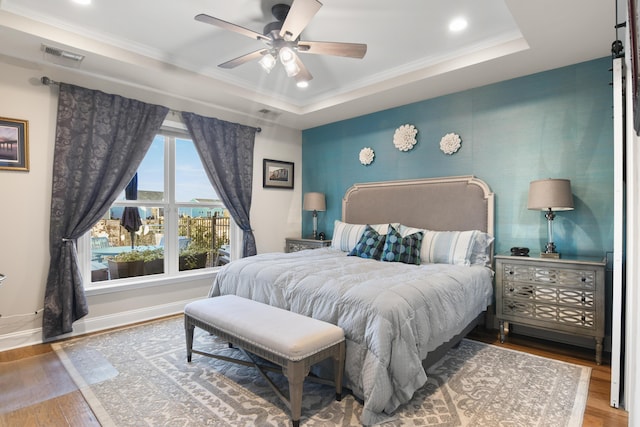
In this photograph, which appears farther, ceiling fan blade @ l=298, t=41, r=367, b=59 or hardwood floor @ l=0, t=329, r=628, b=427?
ceiling fan blade @ l=298, t=41, r=367, b=59

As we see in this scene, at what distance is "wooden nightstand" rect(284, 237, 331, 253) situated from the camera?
188 inches

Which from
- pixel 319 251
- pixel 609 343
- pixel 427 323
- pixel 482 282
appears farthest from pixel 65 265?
pixel 609 343

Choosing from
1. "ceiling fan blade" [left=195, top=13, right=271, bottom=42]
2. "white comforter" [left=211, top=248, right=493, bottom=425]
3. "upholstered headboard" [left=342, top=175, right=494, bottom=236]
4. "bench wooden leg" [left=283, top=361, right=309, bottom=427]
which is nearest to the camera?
"bench wooden leg" [left=283, top=361, right=309, bottom=427]

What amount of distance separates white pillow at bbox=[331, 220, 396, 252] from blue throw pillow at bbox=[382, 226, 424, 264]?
0.41 m

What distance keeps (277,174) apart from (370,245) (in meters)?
2.19

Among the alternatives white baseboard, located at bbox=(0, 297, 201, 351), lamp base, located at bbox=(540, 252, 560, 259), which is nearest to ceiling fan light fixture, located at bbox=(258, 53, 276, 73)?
lamp base, located at bbox=(540, 252, 560, 259)

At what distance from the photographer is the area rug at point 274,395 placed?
6.40 feet

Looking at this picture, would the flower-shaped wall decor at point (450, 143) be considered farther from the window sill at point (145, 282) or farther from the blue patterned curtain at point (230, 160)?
the window sill at point (145, 282)

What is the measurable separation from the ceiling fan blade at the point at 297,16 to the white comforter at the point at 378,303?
178 centimetres

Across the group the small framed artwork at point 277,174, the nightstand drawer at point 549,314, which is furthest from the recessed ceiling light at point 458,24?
the small framed artwork at point 277,174

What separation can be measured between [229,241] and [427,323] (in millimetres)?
3284

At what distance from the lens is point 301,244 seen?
4980 millimetres

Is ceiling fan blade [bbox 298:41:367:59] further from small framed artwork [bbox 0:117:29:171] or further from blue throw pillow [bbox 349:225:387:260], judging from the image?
small framed artwork [bbox 0:117:29:171]

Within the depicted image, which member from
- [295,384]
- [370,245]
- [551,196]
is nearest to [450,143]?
[551,196]
